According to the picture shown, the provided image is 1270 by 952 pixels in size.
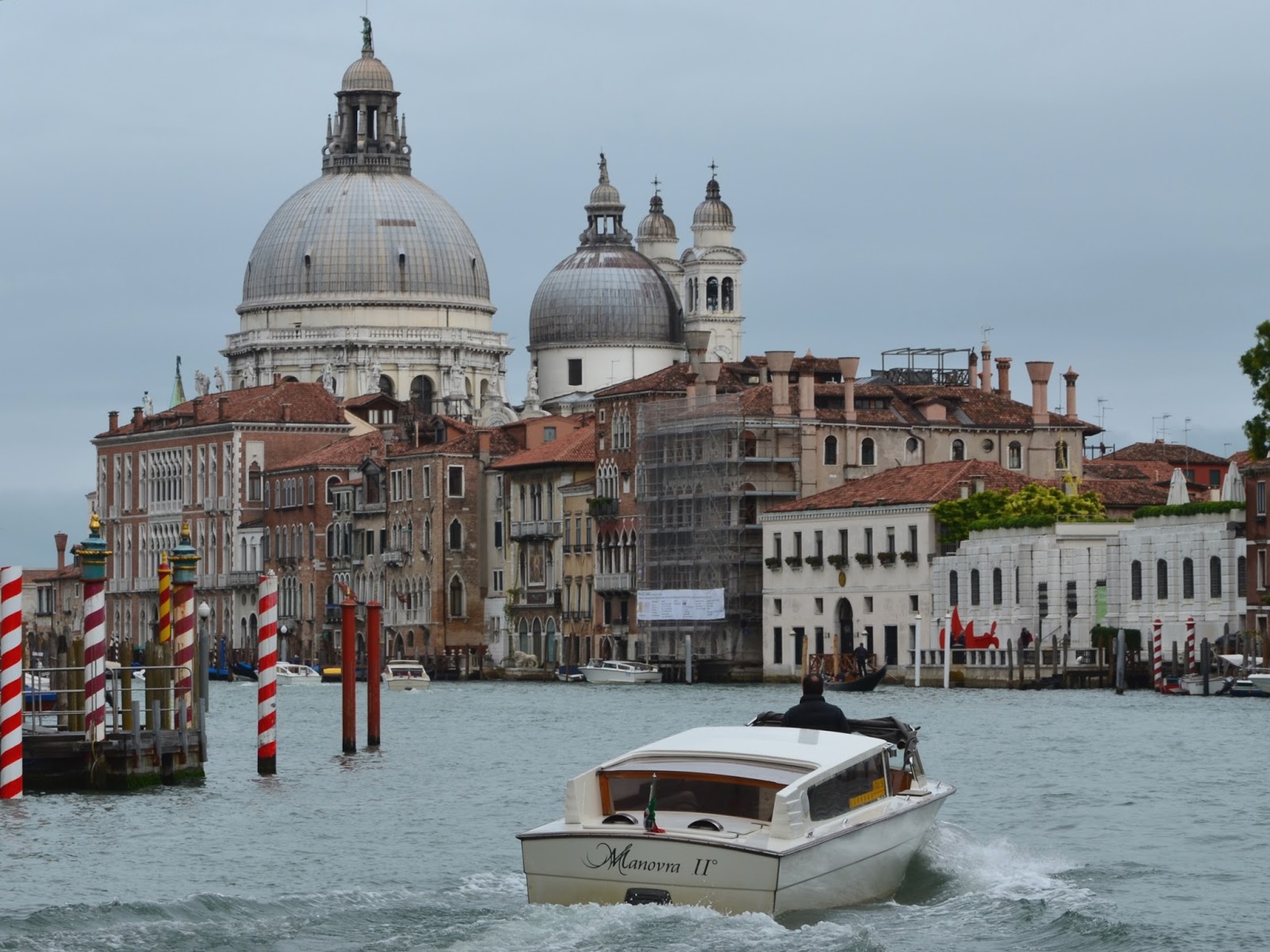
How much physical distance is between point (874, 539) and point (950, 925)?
56.6m

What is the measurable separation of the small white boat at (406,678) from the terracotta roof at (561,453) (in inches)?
547

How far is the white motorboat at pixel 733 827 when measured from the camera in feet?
68.8

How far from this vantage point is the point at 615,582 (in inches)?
3644

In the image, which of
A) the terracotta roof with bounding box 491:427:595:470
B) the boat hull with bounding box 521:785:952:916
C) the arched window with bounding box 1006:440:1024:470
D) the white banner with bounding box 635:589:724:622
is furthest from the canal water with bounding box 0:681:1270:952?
the terracotta roof with bounding box 491:427:595:470

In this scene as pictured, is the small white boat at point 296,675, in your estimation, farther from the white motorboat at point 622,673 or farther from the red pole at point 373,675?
the red pole at point 373,675

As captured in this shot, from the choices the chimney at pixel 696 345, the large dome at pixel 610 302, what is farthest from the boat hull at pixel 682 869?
the large dome at pixel 610 302

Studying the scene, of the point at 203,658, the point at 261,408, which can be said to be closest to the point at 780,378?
the point at 261,408

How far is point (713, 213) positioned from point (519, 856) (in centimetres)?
9362

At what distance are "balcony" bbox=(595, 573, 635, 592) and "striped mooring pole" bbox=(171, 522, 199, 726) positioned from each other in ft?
185

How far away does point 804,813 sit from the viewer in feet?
70.7

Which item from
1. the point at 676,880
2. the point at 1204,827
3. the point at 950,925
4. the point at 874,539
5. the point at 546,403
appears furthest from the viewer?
Result: the point at 546,403

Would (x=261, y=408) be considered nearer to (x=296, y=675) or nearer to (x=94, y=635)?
(x=296, y=675)

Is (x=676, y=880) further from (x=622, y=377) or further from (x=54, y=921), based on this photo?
(x=622, y=377)

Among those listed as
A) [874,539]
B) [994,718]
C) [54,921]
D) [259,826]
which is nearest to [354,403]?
[874,539]
